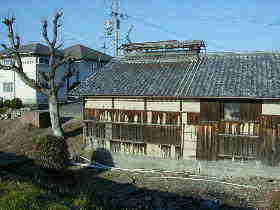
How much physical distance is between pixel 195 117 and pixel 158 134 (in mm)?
2437

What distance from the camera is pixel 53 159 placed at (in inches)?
559

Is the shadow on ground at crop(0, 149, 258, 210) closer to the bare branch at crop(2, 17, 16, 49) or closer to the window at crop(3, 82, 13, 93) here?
the bare branch at crop(2, 17, 16, 49)

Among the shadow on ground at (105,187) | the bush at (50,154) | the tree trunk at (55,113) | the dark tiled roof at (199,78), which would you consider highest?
the dark tiled roof at (199,78)

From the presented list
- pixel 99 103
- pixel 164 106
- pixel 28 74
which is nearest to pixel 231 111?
pixel 164 106

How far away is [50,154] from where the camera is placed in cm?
1416

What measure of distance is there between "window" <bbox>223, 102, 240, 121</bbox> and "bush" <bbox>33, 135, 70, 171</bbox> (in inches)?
342

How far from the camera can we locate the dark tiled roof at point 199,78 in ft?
49.9

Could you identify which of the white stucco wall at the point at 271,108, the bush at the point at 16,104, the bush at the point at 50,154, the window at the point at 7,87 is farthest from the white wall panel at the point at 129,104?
the window at the point at 7,87

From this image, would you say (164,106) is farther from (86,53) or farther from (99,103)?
(86,53)

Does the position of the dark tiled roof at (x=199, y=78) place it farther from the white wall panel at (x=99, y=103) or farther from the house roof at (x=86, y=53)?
the house roof at (x=86, y=53)

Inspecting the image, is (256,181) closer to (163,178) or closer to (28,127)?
(163,178)

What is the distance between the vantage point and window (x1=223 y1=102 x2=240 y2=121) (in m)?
15.1

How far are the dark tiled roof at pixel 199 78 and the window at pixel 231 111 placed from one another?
0.72m

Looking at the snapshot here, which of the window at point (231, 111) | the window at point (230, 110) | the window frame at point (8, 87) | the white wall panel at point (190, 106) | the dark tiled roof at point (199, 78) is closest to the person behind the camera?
the window at point (230, 110)
